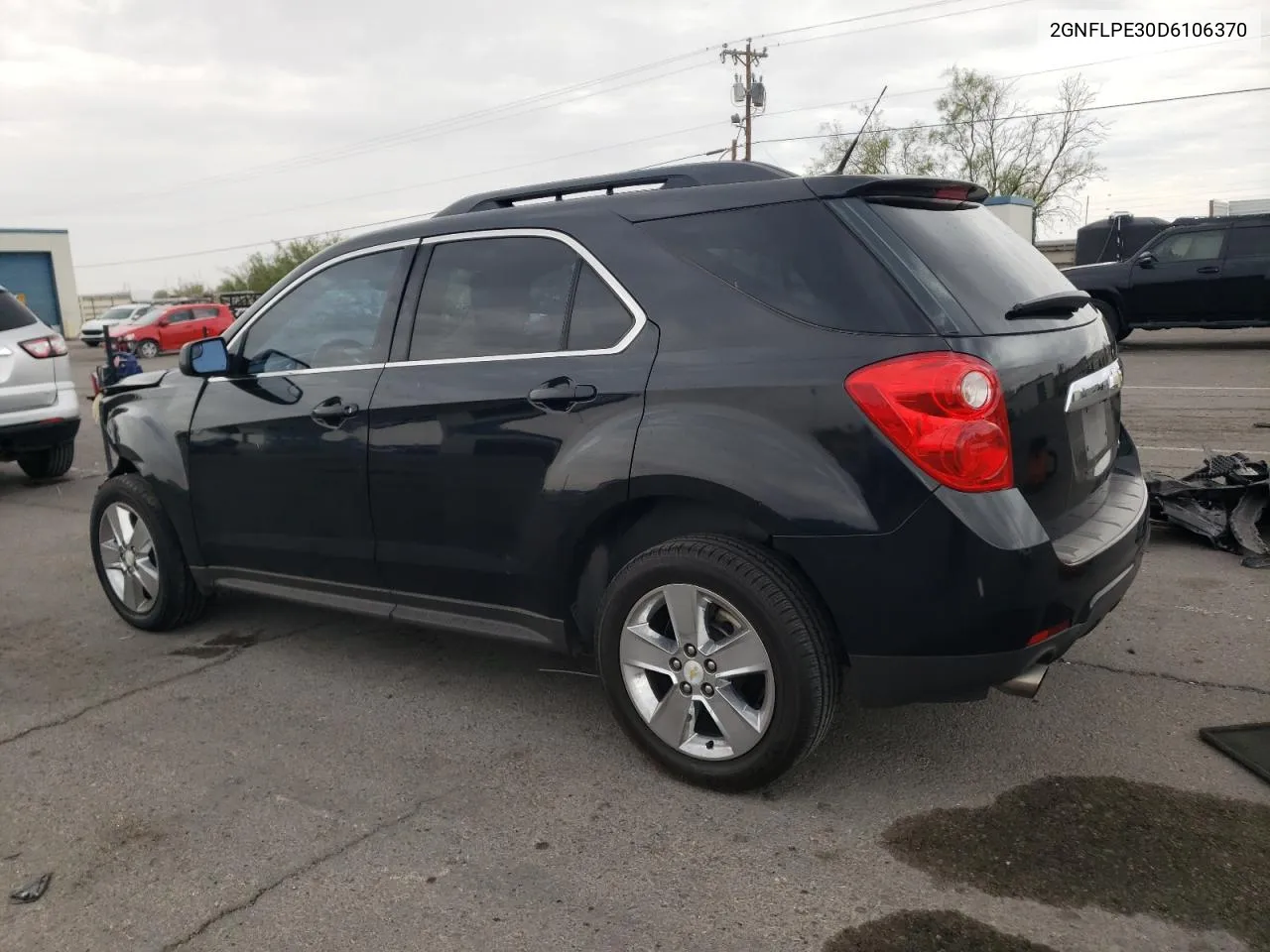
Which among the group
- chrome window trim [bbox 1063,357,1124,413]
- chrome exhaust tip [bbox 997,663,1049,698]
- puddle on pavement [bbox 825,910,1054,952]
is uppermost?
chrome window trim [bbox 1063,357,1124,413]

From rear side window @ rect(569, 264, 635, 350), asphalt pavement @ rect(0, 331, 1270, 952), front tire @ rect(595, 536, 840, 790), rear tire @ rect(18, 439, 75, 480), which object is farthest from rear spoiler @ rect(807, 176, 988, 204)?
rear tire @ rect(18, 439, 75, 480)

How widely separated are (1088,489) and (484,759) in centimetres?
207

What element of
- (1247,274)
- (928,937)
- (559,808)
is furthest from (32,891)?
(1247,274)

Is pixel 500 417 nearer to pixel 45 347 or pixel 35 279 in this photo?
pixel 45 347

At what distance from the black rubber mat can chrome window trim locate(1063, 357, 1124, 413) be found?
3.69 feet

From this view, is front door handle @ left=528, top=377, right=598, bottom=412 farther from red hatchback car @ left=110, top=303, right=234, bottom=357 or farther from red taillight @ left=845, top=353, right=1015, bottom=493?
red hatchback car @ left=110, top=303, right=234, bottom=357

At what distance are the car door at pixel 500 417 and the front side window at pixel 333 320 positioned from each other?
177 millimetres

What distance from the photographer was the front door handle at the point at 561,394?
335 centimetres

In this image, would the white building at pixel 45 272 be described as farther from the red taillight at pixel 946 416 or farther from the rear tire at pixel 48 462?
the red taillight at pixel 946 416

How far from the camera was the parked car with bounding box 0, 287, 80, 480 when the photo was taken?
8.34 meters

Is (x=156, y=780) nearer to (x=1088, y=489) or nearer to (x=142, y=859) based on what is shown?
(x=142, y=859)

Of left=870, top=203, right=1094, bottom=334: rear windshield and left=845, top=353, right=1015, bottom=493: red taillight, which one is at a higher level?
left=870, top=203, right=1094, bottom=334: rear windshield

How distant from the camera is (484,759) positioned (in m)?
3.55

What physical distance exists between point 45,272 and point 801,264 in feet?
193
